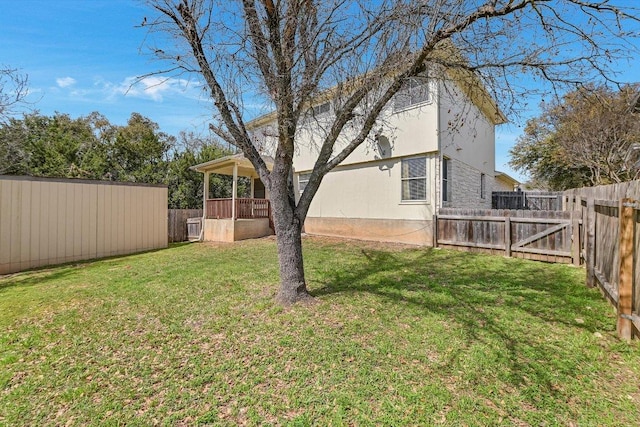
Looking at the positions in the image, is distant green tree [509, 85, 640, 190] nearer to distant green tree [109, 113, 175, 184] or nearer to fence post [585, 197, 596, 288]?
fence post [585, 197, 596, 288]

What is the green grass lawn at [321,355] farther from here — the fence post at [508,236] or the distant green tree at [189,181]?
the distant green tree at [189,181]

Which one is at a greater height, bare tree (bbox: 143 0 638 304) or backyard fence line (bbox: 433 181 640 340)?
bare tree (bbox: 143 0 638 304)

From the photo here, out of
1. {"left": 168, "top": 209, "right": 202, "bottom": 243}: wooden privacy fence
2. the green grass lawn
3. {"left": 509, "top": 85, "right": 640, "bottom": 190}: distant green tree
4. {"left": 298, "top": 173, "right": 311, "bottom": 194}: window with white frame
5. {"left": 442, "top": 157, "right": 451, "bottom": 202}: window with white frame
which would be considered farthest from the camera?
{"left": 509, "top": 85, "right": 640, "bottom": 190}: distant green tree

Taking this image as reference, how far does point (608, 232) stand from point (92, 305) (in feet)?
26.3

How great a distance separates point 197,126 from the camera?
4.93 meters

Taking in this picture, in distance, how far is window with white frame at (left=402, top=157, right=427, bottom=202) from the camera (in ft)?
32.8

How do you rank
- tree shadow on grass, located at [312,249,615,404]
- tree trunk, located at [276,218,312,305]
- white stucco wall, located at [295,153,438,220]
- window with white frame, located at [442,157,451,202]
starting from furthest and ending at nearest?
1. window with white frame, located at [442,157,451,202]
2. white stucco wall, located at [295,153,438,220]
3. tree trunk, located at [276,218,312,305]
4. tree shadow on grass, located at [312,249,615,404]

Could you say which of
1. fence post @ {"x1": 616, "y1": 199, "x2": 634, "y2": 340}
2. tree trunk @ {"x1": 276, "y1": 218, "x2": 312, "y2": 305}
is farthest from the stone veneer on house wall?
tree trunk @ {"x1": 276, "y1": 218, "x2": 312, "y2": 305}

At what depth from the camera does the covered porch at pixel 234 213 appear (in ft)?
39.5

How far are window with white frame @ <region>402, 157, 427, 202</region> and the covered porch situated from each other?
5620 millimetres

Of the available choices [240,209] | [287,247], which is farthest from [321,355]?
[240,209]

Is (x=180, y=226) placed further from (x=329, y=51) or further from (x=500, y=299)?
(x=500, y=299)

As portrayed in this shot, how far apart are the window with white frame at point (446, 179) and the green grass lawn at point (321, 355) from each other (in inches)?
187

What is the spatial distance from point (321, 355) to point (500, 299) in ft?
10.6
